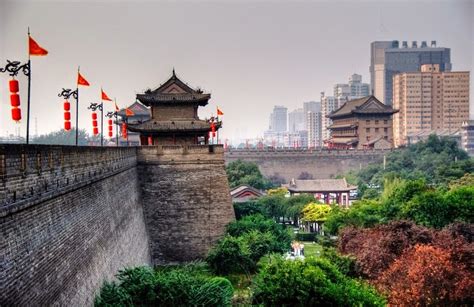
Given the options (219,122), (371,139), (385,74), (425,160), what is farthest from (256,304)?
(385,74)

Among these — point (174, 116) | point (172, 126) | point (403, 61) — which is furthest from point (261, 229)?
point (403, 61)

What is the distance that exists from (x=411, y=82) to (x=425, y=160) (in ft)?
159

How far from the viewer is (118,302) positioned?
11.9 metres

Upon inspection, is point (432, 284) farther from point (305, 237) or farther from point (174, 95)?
point (305, 237)

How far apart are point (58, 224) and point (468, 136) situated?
304 ft

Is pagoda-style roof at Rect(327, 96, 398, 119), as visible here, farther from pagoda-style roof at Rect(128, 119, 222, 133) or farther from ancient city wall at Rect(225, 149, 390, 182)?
pagoda-style roof at Rect(128, 119, 222, 133)

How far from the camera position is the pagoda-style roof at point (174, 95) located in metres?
24.8

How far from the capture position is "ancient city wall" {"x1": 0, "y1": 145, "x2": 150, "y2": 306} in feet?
25.3

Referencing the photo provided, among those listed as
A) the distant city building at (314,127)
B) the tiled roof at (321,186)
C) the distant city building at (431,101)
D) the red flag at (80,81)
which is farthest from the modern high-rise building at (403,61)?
the red flag at (80,81)

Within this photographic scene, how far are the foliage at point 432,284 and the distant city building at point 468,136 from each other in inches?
3306

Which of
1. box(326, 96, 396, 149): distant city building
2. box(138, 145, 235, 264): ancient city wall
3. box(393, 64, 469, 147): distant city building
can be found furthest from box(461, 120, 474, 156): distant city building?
box(138, 145, 235, 264): ancient city wall

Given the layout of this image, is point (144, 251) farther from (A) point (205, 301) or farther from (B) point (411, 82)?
(B) point (411, 82)

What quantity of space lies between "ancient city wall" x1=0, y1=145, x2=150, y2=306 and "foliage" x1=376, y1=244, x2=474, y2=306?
23.0ft

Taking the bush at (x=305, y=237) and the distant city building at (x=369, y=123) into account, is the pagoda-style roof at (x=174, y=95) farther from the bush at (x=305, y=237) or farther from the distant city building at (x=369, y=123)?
the distant city building at (x=369, y=123)
